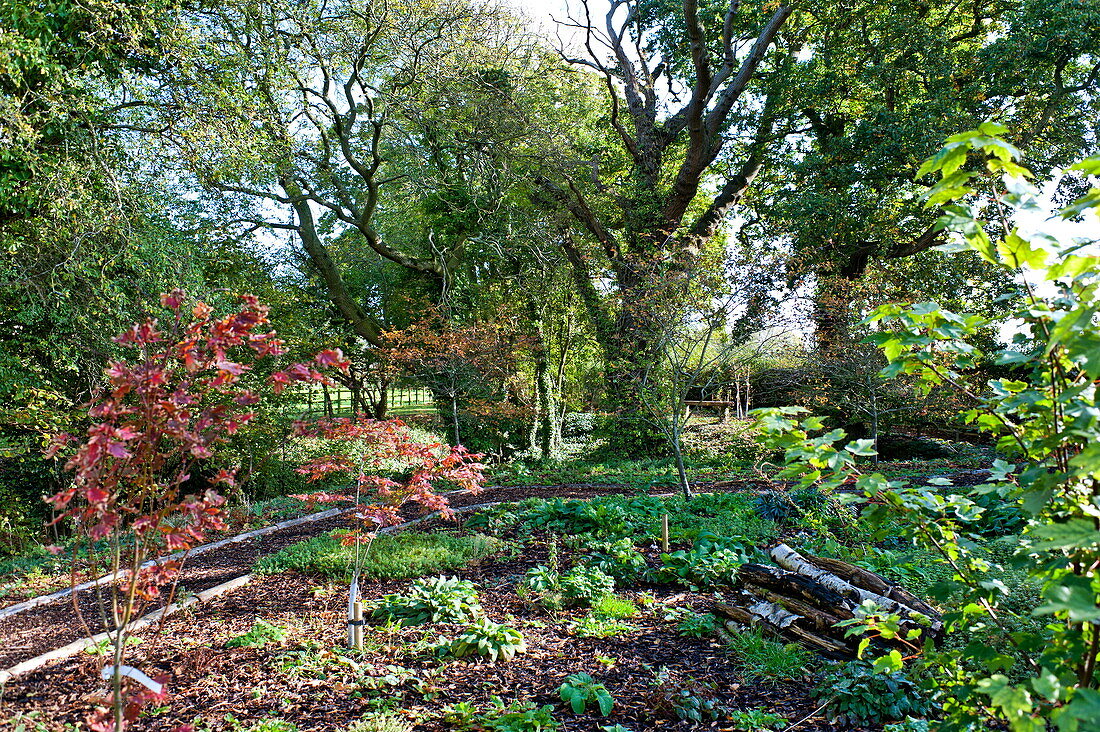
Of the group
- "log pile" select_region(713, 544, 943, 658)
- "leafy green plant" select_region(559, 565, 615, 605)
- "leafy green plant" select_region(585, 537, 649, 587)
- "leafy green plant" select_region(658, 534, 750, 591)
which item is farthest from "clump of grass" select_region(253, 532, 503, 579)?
"log pile" select_region(713, 544, 943, 658)

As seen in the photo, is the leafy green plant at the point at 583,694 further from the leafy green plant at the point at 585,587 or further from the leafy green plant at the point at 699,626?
the leafy green plant at the point at 585,587

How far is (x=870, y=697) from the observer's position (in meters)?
2.98

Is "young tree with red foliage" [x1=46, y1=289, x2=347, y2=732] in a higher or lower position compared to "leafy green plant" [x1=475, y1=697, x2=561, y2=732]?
higher

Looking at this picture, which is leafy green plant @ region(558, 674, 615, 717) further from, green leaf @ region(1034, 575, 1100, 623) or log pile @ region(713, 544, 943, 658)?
green leaf @ region(1034, 575, 1100, 623)

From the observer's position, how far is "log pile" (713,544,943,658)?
3.72m

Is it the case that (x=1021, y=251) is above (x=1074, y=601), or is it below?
above

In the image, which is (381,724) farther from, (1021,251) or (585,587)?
(1021,251)

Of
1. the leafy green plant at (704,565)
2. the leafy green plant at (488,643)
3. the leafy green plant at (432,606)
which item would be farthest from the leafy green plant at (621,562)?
the leafy green plant at (488,643)

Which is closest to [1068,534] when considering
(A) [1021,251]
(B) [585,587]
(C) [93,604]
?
(A) [1021,251]

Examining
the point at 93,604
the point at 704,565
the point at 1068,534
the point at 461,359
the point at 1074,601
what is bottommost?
the point at 93,604

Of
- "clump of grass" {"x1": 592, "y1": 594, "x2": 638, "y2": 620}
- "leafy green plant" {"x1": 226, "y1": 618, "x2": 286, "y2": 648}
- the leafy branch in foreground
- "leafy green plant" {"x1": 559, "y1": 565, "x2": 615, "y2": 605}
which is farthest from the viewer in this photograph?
"leafy green plant" {"x1": 559, "y1": 565, "x2": 615, "y2": 605}

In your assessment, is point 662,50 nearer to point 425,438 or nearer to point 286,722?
point 425,438

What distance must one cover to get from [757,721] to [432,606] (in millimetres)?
2213

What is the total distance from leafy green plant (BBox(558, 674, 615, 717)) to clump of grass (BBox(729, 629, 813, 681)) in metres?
0.90
